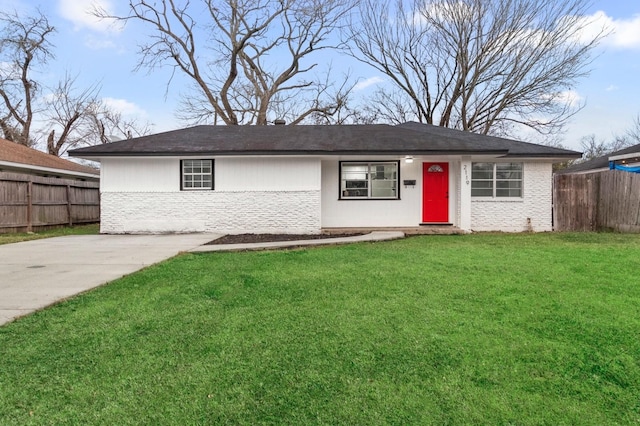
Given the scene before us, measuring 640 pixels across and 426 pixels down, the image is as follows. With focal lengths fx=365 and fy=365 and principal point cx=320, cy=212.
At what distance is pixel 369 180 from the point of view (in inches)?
474

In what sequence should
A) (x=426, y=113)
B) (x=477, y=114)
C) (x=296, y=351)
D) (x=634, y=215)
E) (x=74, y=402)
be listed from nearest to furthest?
1. (x=74, y=402)
2. (x=296, y=351)
3. (x=634, y=215)
4. (x=477, y=114)
5. (x=426, y=113)

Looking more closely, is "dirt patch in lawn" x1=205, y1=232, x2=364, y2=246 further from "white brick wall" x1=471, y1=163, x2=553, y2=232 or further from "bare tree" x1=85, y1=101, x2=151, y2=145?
"bare tree" x1=85, y1=101, x2=151, y2=145

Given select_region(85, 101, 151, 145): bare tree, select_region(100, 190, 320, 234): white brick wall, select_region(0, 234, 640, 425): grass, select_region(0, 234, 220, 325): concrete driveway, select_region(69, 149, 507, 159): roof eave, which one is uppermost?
select_region(85, 101, 151, 145): bare tree

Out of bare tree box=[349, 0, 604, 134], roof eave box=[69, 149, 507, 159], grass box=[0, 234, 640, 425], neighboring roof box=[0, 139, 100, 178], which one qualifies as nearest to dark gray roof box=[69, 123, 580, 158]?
roof eave box=[69, 149, 507, 159]

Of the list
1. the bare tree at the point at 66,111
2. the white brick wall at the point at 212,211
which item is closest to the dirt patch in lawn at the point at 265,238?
the white brick wall at the point at 212,211

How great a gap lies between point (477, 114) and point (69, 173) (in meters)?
23.7

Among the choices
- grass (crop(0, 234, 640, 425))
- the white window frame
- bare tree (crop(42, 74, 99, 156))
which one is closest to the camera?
grass (crop(0, 234, 640, 425))

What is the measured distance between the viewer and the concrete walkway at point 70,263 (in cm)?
418

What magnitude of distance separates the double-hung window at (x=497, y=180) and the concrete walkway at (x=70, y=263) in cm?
397

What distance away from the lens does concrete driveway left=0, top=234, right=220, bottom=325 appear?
4.14 m

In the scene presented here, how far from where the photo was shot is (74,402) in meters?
2.12

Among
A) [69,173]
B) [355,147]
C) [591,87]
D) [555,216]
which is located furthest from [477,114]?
[69,173]

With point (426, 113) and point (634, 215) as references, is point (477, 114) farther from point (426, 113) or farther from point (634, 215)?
point (634, 215)

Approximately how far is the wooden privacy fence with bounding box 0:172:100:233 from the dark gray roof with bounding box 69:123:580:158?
2869 mm
